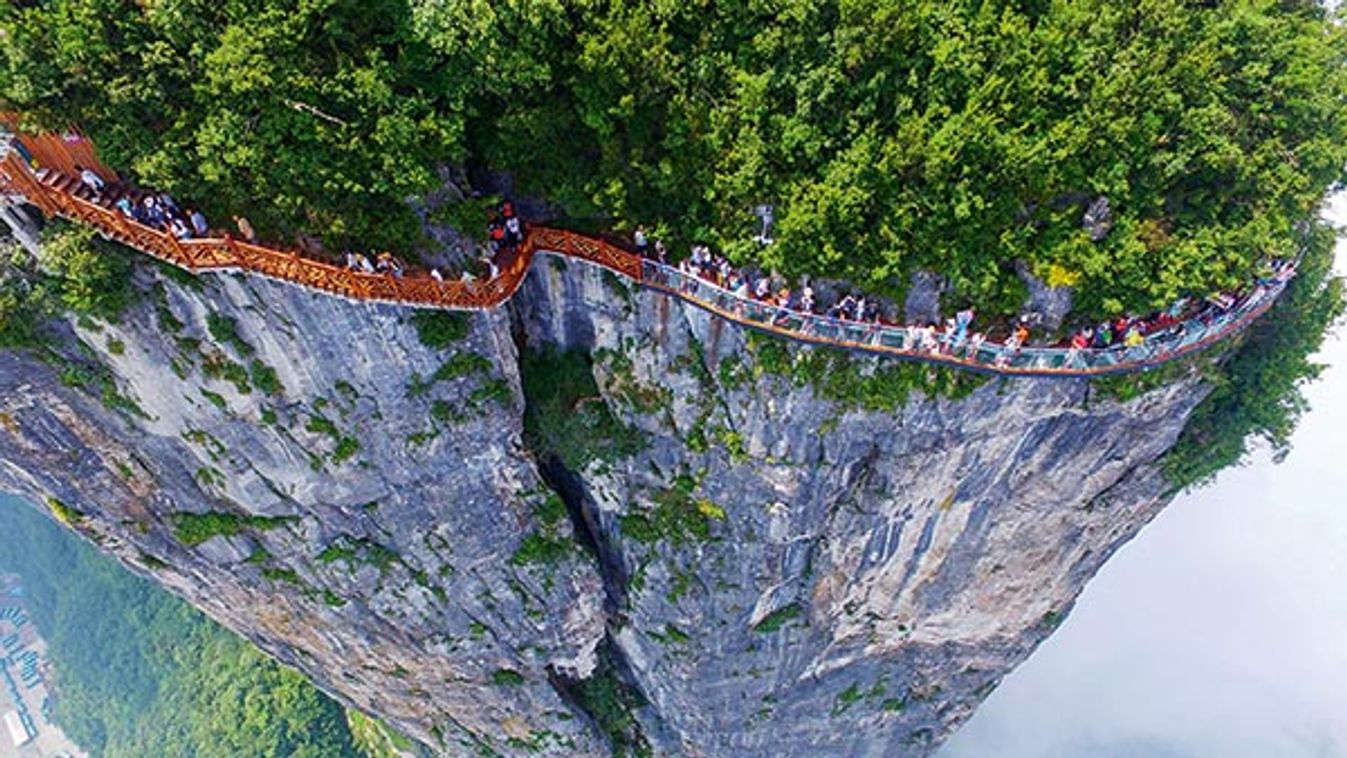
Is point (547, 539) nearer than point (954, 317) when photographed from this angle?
No

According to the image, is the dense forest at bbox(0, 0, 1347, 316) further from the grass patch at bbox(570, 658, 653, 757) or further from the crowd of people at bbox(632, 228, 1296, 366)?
the grass patch at bbox(570, 658, 653, 757)

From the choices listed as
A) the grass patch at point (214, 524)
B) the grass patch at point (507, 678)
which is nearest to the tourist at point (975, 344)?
the grass patch at point (214, 524)

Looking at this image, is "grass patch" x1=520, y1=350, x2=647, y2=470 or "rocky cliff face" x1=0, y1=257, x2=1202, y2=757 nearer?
"rocky cliff face" x1=0, y1=257, x2=1202, y2=757

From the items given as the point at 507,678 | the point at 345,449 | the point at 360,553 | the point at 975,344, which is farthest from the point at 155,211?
the point at 507,678

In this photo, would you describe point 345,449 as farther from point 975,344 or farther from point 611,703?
point 611,703

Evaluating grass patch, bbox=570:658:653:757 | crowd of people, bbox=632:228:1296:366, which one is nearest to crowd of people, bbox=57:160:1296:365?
crowd of people, bbox=632:228:1296:366

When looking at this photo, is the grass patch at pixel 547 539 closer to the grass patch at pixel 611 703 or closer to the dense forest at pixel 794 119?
the grass patch at pixel 611 703
